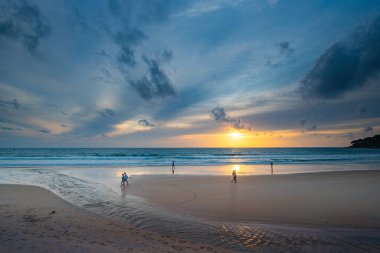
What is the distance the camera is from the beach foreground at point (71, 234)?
6922 mm

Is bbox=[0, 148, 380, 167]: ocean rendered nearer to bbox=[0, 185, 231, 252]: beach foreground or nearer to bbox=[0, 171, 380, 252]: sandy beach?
bbox=[0, 171, 380, 252]: sandy beach

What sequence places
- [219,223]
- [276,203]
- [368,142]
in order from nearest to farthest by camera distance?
[219,223] → [276,203] → [368,142]

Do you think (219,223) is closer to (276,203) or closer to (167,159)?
(276,203)

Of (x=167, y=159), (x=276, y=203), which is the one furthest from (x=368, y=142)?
(x=276, y=203)

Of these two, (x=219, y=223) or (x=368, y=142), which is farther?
(x=368, y=142)

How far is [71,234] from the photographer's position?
26.6 ft

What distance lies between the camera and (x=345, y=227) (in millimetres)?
9898

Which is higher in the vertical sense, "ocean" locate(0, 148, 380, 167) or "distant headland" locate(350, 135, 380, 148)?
"distant headland" locate(350, 135, 380, 148)

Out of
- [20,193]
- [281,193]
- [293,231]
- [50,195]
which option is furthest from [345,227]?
[20,193]

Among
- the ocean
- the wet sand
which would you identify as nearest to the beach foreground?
the wet sand

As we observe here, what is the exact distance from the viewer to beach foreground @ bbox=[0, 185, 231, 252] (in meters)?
6.92

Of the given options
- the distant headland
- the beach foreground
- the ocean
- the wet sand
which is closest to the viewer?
the beach foreground

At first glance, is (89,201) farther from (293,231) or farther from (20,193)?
(293,231)

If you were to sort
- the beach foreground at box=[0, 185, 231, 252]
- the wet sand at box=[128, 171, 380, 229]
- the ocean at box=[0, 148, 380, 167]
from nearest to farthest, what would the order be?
the beach foreground at box=[0, 185, 231, 252]
the wet sand at box=[128, 171, 380, 229]
the ocean at box=[0, 148, 380, 167]
